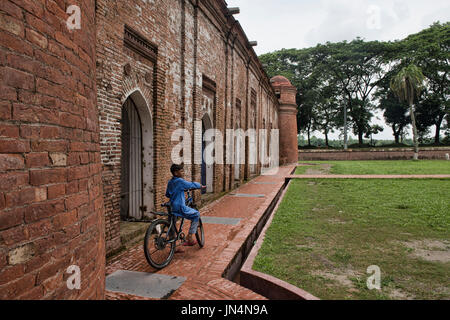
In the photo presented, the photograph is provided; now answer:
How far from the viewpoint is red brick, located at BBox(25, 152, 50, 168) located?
5.46 feet

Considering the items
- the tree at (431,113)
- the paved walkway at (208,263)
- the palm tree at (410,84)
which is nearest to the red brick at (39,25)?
the paved walkway at (208,263)

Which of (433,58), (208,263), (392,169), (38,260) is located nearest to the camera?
(38,260)

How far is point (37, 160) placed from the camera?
1.73 metres

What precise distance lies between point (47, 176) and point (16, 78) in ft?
1.84

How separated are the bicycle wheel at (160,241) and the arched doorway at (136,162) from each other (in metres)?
1.89

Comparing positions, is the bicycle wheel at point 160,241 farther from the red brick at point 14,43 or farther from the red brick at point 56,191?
the red brick at point 14,43

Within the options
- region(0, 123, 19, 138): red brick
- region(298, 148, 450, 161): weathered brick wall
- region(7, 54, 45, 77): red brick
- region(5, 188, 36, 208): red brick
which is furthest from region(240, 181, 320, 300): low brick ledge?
region(298, 148, 450, 161): weathered brick wall

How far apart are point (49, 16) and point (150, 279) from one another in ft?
10.0

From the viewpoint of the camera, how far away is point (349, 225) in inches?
260

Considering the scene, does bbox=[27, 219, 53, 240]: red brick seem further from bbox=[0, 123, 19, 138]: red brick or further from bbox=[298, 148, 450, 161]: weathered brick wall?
bbox=[298, 148, 450, 161]: weathered brick wall

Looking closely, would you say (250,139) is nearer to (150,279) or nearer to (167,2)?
(167,2)

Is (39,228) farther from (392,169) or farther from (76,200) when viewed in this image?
(392,169)

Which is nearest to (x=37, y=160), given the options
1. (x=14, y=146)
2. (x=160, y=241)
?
(x=14, y=146)
